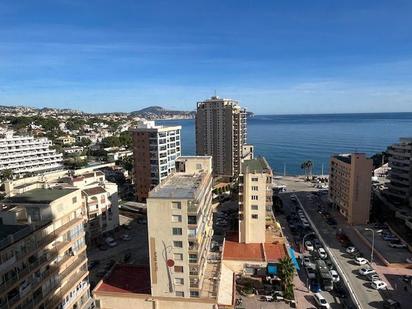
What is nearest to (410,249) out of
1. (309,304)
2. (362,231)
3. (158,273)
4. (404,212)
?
(362,231)

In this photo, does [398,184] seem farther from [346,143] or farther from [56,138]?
[56,138]

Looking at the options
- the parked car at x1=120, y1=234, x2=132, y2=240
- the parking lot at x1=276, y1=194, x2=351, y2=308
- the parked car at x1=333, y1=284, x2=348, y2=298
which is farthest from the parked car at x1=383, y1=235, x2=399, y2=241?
the parked car at x1=120, y1=234, x2=132, y2=240

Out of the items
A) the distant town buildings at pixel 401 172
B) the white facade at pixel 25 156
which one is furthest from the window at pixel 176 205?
the white facade at pixel 25 156

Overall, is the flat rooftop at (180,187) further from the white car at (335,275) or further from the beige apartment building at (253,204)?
the white car at (335,275)

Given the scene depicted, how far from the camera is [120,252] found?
47.8 metres

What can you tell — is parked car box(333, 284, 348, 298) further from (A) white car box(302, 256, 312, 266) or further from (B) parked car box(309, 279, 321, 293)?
(A) white car box(302, 256, 312, 266)

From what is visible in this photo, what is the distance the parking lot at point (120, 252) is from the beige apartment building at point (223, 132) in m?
39.8

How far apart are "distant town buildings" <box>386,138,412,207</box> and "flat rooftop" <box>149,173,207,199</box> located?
144ft

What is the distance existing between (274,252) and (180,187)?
17687 mm

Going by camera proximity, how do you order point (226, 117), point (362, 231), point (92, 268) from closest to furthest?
point (92, 268), point (362, 231), point (226, 117)

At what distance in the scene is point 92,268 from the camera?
143ft

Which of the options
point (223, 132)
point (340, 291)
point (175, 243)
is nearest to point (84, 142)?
point (223, 132)

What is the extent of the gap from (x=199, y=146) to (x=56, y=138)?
7514 centimetres

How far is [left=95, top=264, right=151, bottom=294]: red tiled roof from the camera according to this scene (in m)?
32.6
